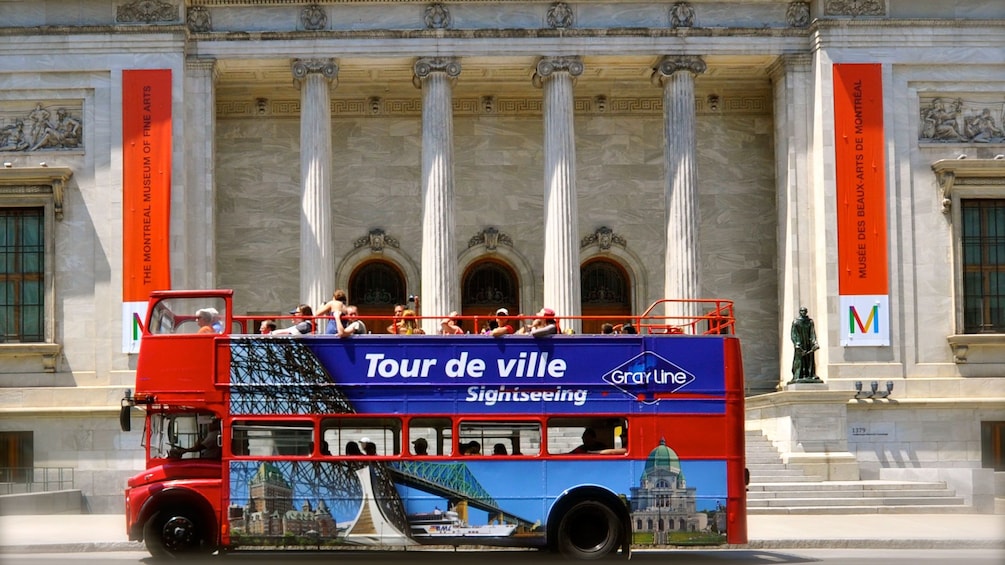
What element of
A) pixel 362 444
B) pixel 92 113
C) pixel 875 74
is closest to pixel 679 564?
pixel 362 444

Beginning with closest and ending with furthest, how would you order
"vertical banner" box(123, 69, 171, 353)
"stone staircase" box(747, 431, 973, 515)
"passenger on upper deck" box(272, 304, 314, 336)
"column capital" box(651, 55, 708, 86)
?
"passenger on upper deck" box(272, 304, 314, 336) < "stone staircase" box(747, 431, 973, 515) < "vertical banner" box(123, 69, 171, 353) < "column capital" box(651, 55, 708, 86)

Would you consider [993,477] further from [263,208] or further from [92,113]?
[92,113]

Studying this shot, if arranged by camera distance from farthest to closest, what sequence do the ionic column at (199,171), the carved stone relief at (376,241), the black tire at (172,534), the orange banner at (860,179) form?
the carved stone relief at (376,241)
the ionic column at (199,171)
the orange banner at (860,179)
the black tire at (172,534)

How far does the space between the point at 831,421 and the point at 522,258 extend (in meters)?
11.3

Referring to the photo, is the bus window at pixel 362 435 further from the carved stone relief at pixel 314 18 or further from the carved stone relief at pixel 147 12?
the carved stone relief at pixel 147 12

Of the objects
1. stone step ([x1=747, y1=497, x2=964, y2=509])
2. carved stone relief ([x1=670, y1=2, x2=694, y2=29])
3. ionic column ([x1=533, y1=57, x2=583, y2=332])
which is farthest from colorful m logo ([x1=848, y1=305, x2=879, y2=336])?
carved stone relief ([x1=670, y1=2, x2=694, y2=29])

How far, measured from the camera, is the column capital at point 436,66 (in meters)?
35.2

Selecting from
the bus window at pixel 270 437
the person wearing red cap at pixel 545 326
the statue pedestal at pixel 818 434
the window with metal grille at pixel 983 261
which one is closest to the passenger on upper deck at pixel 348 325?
the bus window at pixel 270 437

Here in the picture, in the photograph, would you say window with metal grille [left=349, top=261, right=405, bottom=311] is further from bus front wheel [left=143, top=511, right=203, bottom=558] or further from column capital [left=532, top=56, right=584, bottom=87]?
bus front wheel [left=143, top=511, right=203, bottom=558]

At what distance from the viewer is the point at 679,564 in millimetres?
20172

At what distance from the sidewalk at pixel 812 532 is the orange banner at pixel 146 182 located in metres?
7.02

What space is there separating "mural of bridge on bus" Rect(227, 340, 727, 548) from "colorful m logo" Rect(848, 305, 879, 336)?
613 inches

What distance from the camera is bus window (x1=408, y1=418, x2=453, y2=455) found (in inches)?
784

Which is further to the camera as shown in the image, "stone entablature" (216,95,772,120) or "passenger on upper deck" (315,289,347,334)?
"stone entablature" (216,95,772,120)
